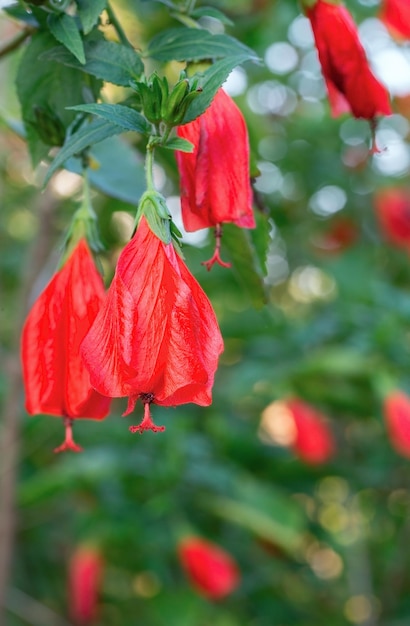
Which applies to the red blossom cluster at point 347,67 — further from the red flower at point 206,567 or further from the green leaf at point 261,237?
the red flower at point 206,567

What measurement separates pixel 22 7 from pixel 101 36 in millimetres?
54

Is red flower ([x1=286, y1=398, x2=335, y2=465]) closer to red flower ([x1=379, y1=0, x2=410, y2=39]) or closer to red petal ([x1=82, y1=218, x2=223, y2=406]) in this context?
red flower ([x1=379, y1=0, x2=410, y2=39])

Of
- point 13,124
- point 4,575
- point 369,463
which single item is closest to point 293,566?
point 369,463

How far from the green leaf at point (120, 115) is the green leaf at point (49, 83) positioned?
0.09 m

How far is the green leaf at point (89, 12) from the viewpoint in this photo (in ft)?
1.33

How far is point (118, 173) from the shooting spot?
2.04 ft

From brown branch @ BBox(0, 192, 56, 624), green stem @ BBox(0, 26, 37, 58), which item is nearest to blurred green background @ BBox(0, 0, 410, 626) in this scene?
brown branch @ BBox(0, 192, 56, 624)

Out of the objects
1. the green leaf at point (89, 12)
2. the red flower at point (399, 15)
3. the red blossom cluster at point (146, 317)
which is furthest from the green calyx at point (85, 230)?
the red flower at point (399, 15)

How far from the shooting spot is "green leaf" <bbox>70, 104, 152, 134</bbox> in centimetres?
36

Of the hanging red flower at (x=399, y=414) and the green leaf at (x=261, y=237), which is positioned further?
the hanging red flower at (x=399, y=414)

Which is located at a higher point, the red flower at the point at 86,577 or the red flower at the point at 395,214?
the red flower at the point at 395,214

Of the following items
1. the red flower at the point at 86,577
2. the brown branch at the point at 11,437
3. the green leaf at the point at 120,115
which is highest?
the green leaf at the point at 120,115

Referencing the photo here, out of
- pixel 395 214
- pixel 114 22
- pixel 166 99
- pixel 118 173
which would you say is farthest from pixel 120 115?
pixel 395 214

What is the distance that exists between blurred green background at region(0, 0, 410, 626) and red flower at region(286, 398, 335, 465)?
5cm
